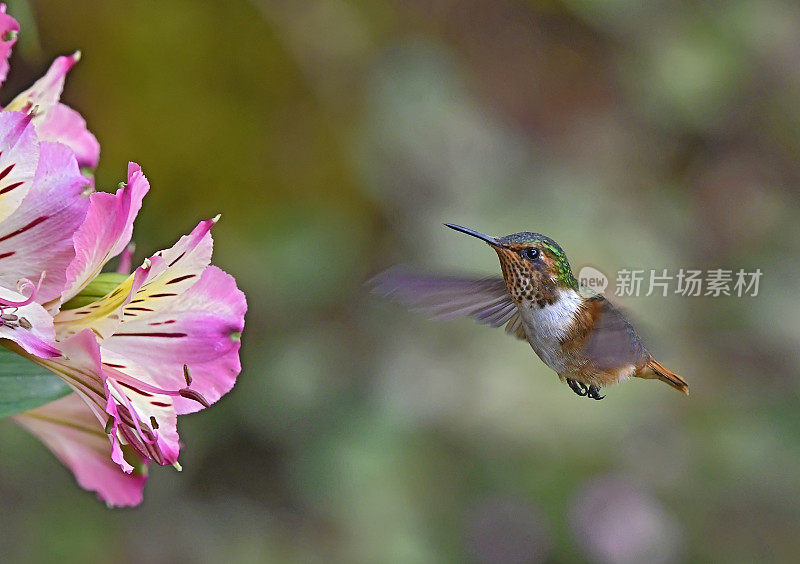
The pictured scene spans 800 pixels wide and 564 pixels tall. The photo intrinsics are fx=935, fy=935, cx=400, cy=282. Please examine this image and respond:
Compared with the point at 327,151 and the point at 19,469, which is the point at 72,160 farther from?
the point at 327,151

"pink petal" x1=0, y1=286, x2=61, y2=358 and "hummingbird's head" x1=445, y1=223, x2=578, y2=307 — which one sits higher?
"hummingbird's head" x1=445, y1=223, x2=578, y2=307

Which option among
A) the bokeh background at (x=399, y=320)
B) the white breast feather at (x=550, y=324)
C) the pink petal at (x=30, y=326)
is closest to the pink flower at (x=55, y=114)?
the pink petal at (x=30, y=326)

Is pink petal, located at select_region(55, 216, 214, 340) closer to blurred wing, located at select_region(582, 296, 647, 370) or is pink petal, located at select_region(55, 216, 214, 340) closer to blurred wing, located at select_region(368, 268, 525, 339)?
blurred wing, located at select_region(368, 268, 525, 339)

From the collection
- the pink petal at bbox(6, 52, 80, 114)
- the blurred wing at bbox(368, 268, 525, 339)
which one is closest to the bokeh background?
the blurred wing at bbox(368, 268, 525, 339)

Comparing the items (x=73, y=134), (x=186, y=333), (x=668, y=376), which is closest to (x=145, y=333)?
(x=186, y=333)

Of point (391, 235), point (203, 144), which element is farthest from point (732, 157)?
point (203, 144)

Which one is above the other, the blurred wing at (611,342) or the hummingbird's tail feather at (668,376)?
the blurred wing at (611,342)

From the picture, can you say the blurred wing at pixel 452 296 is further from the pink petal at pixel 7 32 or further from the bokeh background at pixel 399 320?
the bokeh background at pixel 399 320
